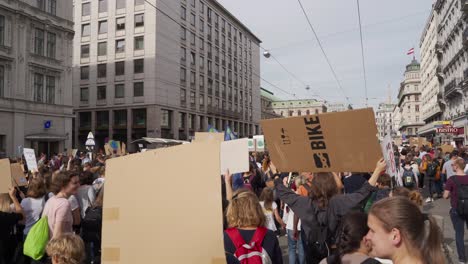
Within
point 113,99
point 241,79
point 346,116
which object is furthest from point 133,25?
point 346,116

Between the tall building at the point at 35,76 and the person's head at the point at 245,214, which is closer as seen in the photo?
the person's head at the point at 245,214

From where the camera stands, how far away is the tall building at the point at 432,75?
53606mm

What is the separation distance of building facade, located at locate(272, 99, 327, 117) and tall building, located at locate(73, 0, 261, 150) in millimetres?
62084

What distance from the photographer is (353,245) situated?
2758 mm

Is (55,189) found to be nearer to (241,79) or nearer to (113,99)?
(113,99)

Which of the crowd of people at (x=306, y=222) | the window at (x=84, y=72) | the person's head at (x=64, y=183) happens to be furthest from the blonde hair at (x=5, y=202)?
the window at (x=84, y=72)

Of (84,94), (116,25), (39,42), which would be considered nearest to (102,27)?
(116,25)

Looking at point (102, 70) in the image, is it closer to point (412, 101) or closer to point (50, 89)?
point (50, 89)

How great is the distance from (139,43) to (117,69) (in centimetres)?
447

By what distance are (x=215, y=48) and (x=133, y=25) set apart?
16.6 m

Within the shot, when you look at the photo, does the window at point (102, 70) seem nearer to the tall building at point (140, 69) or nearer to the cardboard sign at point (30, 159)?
the tall building at point (140, 69)

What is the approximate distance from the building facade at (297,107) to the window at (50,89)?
8661cm

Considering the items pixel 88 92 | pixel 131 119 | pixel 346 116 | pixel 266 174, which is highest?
pixel 88 92

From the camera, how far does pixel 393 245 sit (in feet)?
7.25
